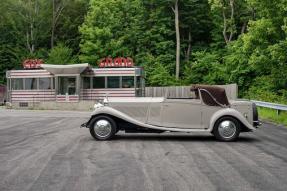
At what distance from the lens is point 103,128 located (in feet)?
46.6

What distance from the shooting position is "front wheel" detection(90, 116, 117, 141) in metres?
14.2

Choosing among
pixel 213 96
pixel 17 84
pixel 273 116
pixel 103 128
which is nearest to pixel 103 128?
pixel 103 128

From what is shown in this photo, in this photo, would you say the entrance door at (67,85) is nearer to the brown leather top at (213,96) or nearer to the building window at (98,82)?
the building window at (98,82)

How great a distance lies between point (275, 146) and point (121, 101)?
4596mm

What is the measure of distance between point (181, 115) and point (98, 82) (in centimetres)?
2590

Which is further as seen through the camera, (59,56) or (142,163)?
(59,56)

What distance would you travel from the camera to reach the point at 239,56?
45031 millimetres

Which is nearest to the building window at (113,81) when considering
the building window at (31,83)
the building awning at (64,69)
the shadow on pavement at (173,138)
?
the building awning at (64,69)

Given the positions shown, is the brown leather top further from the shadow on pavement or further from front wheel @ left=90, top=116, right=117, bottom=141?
front wheel @ left=90, top=116, right=117, bottom=141

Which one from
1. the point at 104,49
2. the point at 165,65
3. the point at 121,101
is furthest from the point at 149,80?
the point at 121,101

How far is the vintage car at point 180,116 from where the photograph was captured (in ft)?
45.6

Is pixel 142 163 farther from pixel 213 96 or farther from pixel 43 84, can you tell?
pixel 43 84

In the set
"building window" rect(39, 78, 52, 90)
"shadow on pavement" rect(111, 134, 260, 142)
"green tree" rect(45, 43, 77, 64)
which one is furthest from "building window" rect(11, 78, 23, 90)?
"shadow on pavement" rect(111, 134, 260, 142)

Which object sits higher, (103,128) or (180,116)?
Result: (180,116)
